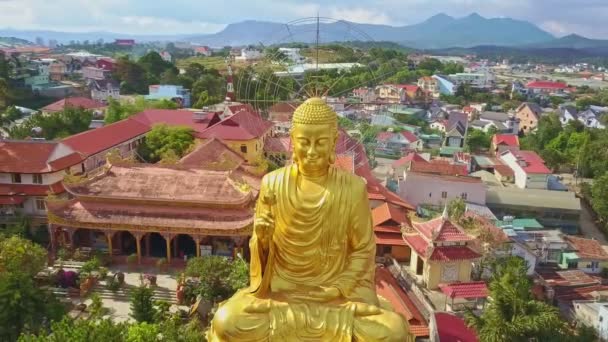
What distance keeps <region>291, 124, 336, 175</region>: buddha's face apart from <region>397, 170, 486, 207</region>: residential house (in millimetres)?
17039

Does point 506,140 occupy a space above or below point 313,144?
below

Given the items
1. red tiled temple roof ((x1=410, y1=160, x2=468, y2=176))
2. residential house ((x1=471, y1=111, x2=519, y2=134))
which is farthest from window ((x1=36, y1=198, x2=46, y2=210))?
residential house ((x1=471, y1=111, x2=519, y2=134))

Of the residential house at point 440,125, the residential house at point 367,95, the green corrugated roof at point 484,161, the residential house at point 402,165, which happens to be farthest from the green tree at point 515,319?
the residential house at point 440,125

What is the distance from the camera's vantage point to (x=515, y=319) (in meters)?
10.5

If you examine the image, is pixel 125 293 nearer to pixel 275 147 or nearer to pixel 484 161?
pixel 275 147

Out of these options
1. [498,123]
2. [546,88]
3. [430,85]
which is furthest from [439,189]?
[546,88]

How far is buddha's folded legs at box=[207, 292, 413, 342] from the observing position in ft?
21.7

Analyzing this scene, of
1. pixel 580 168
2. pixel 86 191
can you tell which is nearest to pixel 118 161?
pixel 86 191

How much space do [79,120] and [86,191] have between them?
48.6 feet

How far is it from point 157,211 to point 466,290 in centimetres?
921

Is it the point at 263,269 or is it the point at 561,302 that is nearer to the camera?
the point at 263,269

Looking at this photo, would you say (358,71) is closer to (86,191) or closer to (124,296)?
(124,296)

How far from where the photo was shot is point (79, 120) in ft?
100

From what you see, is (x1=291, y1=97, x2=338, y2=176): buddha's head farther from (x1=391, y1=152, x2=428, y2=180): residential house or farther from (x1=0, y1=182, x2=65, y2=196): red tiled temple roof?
(x1=391, y1=152, x2=428, y2=180): residential house
